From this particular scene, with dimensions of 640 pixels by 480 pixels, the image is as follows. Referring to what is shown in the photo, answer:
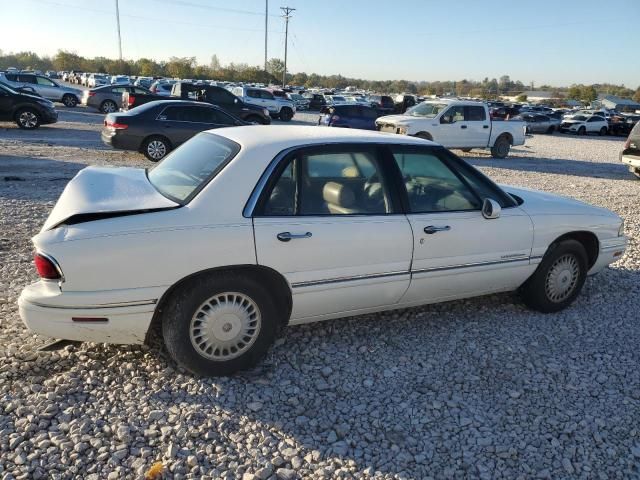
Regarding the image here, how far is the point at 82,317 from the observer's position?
116 inches

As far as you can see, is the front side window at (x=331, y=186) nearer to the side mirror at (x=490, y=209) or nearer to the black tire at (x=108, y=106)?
the side mirror at (x=490, y=209)

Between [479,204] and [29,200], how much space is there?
6537 mm

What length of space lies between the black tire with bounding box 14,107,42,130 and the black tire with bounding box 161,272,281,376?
1585 cm

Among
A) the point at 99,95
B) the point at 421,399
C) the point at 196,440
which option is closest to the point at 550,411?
the point at 421,399

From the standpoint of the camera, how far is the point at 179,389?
10.5 feet

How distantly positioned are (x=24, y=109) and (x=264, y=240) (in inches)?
633

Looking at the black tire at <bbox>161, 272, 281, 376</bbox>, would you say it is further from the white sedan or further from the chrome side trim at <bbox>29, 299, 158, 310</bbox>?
the chrome side trim at <bbox>29, 299, 158, 310</bbox>

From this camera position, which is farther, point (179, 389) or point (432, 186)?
point (432, 186)

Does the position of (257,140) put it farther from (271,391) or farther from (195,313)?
(271,391)

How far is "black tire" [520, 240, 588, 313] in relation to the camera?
14.6ft

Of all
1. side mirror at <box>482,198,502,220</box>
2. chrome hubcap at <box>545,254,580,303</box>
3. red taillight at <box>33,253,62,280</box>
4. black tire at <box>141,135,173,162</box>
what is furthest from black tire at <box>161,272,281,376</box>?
black tire at <box>141,135,173,162</box>

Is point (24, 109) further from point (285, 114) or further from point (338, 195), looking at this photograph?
point (338, 195)

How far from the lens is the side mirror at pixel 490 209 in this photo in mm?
3875

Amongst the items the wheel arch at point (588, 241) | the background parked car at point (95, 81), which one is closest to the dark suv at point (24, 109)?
the wheel arch at point (588, 241)
